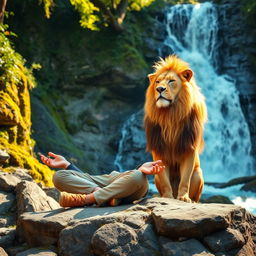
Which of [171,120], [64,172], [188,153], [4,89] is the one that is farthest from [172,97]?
[4,89]

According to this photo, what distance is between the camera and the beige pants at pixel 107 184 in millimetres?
3756

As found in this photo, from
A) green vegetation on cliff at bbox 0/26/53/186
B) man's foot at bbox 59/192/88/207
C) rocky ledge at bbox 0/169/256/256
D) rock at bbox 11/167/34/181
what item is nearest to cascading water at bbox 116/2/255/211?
green vegetation on cliff at bbox 0/26/53/186

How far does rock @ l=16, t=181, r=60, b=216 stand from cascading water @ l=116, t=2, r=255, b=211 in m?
7.60

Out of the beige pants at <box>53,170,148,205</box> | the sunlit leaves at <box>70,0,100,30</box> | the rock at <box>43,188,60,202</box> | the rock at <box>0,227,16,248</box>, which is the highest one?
the sunlit leaves at <box>70,0,100,30</box>

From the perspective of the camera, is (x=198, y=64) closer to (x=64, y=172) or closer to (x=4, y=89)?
(x=4, y=89)

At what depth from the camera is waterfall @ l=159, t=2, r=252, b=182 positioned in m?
14.3

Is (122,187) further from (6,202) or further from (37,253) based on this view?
(6,202)

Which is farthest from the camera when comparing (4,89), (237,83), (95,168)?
A: (237,83)

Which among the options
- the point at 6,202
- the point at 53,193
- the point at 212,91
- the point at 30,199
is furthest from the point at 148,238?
the point at 212,91

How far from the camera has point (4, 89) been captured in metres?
6.64

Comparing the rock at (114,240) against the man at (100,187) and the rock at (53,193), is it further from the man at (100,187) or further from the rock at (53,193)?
the rock at (53,193)

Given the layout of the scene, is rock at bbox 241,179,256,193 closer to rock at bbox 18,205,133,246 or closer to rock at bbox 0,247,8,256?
rock at bbox 18,205,133,246

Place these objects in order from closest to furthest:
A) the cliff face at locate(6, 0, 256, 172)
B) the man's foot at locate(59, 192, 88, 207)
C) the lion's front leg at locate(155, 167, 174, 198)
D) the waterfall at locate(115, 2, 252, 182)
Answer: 1. the man's foot at locate(59, 192, 88, 207)
2. the lion's front leg at locate(155, 167, 174, 198)
3. the cliff face at locate(6, 0, 256, 172)
4. the waterfall at locate(115, 2, 252, 182)

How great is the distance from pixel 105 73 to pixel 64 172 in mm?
10890
